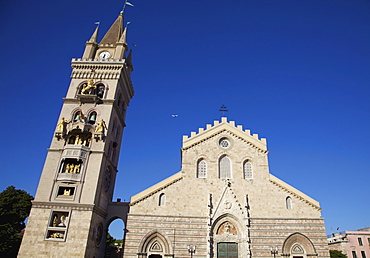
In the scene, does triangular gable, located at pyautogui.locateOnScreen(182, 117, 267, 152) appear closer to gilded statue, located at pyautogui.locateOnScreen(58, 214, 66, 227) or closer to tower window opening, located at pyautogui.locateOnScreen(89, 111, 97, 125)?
tower window opening, located at pyautogui.locateOnScreen(89, 111, 97, 125)

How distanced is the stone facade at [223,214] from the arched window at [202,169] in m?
0.03

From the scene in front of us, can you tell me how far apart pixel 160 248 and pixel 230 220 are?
769 centimetres

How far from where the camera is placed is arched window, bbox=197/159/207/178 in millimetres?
29734

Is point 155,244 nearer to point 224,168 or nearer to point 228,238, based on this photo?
point 228,238

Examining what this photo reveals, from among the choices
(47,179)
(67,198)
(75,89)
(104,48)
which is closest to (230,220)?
(67,198)

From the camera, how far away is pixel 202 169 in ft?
98.8

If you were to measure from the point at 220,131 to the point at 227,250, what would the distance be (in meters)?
13.2

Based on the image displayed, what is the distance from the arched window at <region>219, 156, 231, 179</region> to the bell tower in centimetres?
1293

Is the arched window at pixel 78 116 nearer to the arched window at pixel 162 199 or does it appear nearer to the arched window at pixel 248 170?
the arched window at pixel 162 199

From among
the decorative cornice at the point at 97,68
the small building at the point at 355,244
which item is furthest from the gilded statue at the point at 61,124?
the small building at the point at 355,244

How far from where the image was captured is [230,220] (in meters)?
27.6

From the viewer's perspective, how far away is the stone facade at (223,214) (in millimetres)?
26219

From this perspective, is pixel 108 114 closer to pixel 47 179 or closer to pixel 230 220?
pixel 47 179

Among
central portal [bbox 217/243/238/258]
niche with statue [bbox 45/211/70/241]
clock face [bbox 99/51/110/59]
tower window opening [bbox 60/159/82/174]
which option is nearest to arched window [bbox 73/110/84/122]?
tower window opening [bbox 60/159/82/174]
